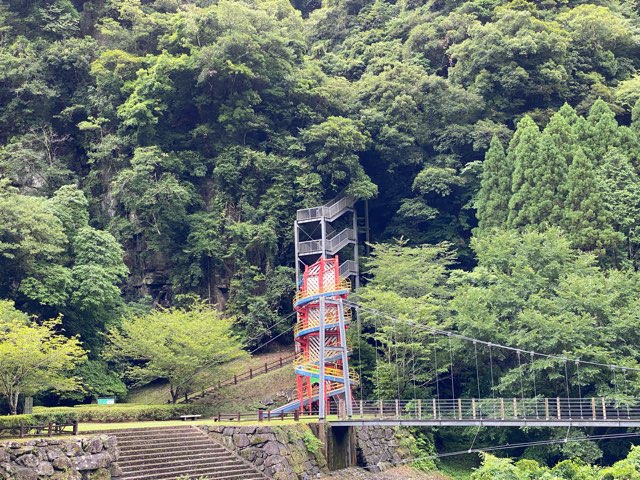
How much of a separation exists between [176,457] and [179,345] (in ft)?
26.5

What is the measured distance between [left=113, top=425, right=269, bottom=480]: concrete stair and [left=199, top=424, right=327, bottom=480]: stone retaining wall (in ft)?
0.78

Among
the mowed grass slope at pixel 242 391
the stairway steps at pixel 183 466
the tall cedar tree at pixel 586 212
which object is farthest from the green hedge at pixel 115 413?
the tall cedar tree at pixel 586 212

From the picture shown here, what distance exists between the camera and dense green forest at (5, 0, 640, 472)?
2983cm

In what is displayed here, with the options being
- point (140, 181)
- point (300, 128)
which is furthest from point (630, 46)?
point (140, 181)

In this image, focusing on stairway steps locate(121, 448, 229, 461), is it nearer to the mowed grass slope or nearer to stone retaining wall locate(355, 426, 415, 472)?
stone retaining wall locate(355, 426, 415, 472)

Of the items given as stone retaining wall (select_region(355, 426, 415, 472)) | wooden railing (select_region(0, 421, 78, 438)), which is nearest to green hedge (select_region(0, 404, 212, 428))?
wooden railing (select_region(0, 421, 78, 438))

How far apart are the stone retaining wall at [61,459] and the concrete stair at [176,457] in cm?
56

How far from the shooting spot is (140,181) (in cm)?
3416

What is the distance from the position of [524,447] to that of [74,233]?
18.3m

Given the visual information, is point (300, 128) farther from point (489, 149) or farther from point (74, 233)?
point (74, 233)

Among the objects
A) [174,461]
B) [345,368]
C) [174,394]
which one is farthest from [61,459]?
[174,394]

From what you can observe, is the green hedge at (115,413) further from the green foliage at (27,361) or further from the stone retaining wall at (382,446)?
the stone retaining wall at (382,446)

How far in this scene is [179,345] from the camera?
27453 mm

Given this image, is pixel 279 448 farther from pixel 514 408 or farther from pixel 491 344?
pixel 491 344
